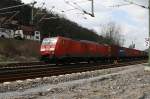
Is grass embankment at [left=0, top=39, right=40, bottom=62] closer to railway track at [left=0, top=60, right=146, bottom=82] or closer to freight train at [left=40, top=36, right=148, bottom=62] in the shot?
freight train at [left=40, top=36, right=148, bottom=62]

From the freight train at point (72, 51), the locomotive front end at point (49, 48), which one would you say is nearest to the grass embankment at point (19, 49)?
the freight train at point (72, 51)

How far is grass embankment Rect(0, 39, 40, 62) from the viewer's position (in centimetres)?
6308

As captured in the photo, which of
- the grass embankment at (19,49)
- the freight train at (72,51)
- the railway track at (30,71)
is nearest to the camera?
the railway track at (30,71)

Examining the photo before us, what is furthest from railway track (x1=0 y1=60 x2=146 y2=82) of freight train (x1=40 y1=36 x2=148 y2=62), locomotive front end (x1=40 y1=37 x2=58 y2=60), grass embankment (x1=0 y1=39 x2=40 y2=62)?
grass embankment (x1=0 y1=39 x2=40 y2=62)

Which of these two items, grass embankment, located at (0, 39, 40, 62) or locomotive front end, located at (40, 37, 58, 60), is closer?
locomotive front end, located at (40, 37, 58, 60)

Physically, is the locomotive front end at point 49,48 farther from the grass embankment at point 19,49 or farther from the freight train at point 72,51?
the grass embankment at point 19,49

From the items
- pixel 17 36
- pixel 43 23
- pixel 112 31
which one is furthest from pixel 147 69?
pixel 112 31

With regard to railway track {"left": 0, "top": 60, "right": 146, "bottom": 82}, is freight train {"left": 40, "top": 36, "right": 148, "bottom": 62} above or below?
above

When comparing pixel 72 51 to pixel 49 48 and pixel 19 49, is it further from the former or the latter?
pixel 19 49

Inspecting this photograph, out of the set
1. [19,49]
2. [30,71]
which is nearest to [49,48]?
[30,71]

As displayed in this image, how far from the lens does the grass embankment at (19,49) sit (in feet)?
207

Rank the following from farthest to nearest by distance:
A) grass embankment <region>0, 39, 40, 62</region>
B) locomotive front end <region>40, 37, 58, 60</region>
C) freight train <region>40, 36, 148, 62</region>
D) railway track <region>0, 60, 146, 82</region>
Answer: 1. grass embankment <region>0, 39, 40, 62</region>
2. freight train <region>40, 36, 148, 62</region>
3. locomotive front end <region>40, 37, 58, 60</region>
4. railway track <region>0, 60, 146, 82</region>

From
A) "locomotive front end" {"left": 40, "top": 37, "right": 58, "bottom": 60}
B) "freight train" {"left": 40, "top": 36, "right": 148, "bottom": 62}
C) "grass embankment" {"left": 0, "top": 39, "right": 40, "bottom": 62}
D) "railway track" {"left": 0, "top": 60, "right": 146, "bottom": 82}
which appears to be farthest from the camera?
"grass embankment" {"left": 0, "top": 39, "right": 40, "bottom": 62}

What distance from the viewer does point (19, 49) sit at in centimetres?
6888
